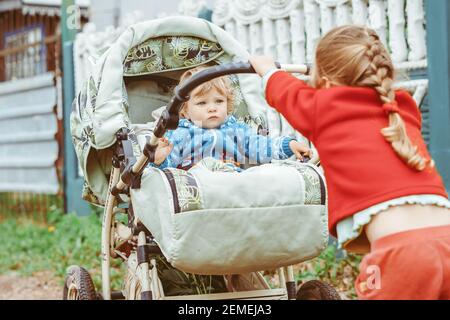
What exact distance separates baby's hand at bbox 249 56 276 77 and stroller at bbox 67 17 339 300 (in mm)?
35

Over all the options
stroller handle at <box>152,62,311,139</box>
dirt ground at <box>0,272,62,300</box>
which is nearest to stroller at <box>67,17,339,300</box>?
stroller handle at <box>152,62,311,139</box>

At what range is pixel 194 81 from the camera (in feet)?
8.57

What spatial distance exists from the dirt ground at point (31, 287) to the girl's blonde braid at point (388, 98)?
3661mm

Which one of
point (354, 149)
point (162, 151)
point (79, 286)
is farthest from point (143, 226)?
point (354, 149)

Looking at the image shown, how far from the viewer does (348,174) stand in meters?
2.42

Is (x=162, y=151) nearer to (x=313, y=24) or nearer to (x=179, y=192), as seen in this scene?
(x=179, y=192)

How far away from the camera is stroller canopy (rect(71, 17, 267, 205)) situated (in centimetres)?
356

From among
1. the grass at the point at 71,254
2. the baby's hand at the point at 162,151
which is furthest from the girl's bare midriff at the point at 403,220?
the grass at the point at 71,254

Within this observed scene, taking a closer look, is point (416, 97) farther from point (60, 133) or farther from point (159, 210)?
point (60, 133)

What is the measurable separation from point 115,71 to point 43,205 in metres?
5.68

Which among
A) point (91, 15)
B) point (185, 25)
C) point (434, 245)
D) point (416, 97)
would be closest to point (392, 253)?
point (434, 245)

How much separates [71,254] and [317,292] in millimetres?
3537

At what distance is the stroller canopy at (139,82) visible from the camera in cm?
356

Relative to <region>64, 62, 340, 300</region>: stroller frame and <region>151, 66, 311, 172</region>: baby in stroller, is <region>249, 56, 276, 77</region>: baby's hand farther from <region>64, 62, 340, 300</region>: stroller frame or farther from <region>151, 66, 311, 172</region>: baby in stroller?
<region>151, 66, 311, 172</region>: baby in stroller
